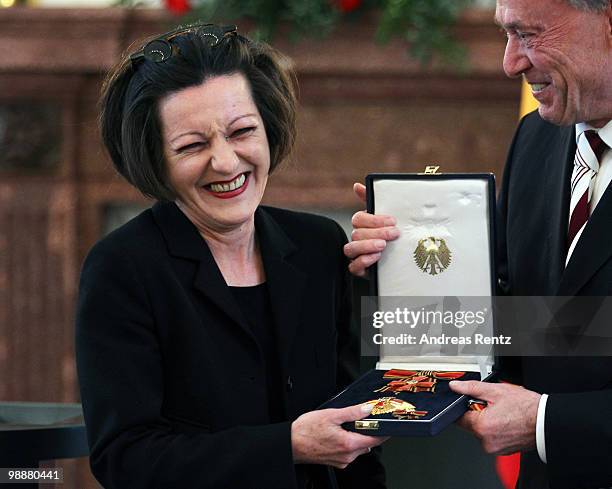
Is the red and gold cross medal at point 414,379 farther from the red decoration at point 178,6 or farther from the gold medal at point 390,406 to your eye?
the red decoration at point 178,6

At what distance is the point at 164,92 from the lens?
76.5 inches

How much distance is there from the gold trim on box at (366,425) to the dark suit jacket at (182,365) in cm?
13

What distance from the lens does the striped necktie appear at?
2.08 m

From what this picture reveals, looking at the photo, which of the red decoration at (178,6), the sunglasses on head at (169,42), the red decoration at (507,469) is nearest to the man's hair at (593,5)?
the sunglasses on head at (169,42)

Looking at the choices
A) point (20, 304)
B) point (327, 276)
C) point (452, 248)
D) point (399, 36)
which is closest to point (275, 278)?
point (327, 276)

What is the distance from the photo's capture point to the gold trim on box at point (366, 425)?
5.81ft

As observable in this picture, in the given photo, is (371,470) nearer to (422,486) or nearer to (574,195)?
(422,486)

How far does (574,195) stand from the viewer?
212 centimetres

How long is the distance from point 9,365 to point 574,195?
11.6 feet

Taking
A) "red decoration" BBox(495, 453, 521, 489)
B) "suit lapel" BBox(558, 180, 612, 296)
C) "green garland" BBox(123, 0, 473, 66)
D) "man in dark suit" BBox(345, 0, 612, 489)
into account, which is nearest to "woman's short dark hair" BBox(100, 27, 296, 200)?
"man in dark suit" BBox(345, 0, 612, 489)

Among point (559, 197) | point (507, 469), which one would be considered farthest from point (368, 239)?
point (507, 469)

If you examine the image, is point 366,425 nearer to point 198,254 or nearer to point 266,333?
point 266,333

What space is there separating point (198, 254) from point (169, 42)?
15.4 inches

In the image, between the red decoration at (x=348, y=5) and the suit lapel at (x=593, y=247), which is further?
the red decoration at (x=348, y=5)
